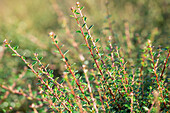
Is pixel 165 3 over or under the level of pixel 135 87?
over

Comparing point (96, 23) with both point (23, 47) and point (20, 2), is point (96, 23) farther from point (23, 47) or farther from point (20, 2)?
point (20, 2)

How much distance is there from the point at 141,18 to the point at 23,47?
8.90ft

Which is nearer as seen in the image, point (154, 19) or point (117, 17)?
point (154, 19)

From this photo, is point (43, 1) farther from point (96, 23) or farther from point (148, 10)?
point (148, 10)

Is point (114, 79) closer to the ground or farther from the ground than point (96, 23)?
closer to the ground

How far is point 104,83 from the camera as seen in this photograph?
4.62ft

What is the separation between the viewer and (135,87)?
1.57m

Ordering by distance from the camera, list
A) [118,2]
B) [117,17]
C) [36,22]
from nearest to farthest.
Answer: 1. [117,17]
2. [118,2]
3. [36,22]

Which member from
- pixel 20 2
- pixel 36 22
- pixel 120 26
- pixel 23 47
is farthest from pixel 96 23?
pixel 20 2

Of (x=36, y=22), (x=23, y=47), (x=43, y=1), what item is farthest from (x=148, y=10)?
(x=43, y=1)

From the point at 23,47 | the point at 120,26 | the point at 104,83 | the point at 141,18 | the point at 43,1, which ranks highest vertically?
the point at 43,1

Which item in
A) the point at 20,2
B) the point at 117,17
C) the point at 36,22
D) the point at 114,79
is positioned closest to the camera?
the point at 114,79

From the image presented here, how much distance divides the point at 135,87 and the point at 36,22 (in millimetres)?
4354

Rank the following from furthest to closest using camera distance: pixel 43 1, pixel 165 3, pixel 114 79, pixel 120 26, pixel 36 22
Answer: pixel 43 1 < pixel 36 22 < pixel 120 26 < pixel 165 3 < pixel 114 79
